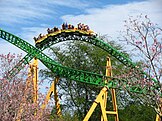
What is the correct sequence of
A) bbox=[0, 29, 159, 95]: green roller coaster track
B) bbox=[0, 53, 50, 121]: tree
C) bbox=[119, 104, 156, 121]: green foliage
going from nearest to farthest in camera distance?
1. bbox=[0, 53, 50, 121]: tree
2. bbox=[0, 29, 159, 95]: green roller coaster track
3. bbox=[119, 104, 156, 121]: green foliage

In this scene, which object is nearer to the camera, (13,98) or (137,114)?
(13,98)

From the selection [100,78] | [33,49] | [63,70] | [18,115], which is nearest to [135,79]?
[18,115]

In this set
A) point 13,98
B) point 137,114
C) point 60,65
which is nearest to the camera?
point 13,98

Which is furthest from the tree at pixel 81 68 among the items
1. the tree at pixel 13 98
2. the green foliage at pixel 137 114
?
the tree at pixel 13 98

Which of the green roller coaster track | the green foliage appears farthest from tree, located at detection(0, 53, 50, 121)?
the green foliage

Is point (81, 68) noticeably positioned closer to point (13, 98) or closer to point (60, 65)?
point (60, 65)

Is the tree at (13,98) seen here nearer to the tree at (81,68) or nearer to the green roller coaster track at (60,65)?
the green roller coaster track at (60,65)

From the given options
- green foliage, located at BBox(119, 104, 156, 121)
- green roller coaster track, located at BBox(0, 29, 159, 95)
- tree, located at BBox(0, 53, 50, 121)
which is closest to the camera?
tree, located at BBox(0, 53, 50, 121)

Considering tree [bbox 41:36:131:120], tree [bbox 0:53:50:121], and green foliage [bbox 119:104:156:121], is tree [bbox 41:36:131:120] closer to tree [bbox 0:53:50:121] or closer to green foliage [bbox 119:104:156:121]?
green foliage [bbox 119:104:156:121]

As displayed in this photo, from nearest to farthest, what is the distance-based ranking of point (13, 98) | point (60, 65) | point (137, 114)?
1. point (13, 98)
2. point (60, 65)
3. point (137, 114)

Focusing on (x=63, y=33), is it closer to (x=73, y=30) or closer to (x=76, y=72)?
(x=73, y=30)

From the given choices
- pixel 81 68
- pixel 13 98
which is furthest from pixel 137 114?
pixel 13 98

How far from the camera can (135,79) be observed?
8.84 meters

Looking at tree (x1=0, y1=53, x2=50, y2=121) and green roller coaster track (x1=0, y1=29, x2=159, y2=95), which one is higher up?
green roller coaster track (x1=0, y1=29, x2=159, y2=95)
